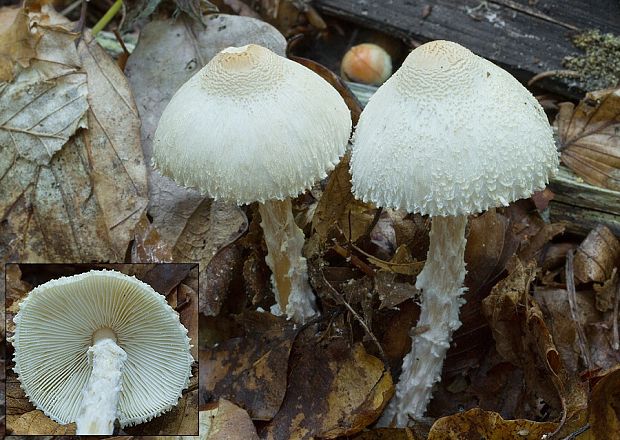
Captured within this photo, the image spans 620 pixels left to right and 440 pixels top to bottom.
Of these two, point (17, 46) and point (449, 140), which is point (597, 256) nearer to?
point (449, 140)

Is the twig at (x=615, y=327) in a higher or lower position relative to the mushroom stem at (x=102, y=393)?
higher

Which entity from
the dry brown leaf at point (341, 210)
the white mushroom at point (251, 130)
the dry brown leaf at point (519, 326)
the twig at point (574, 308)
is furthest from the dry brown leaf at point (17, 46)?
the twig at point (574, 308)

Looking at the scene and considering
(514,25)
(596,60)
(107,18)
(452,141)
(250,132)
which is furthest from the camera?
(107,18)

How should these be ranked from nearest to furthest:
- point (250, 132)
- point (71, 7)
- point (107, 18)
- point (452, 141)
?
1. point (452, 141)
2. point (250, 132)
3. point (107, 18)
4. point (71, 7)

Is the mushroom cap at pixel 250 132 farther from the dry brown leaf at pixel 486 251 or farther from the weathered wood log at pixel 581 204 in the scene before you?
the weathered wood log at pixel 581 204

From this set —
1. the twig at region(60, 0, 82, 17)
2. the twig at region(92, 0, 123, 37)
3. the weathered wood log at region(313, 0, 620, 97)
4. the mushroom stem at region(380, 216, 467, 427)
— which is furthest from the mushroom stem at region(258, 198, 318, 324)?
the twig at region(60, 0, 82, 17)

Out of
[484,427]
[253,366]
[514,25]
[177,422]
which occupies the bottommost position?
[177,422]

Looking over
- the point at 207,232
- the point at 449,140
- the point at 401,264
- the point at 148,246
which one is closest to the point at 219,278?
the point at 207,232

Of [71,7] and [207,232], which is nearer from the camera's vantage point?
[207,232]
